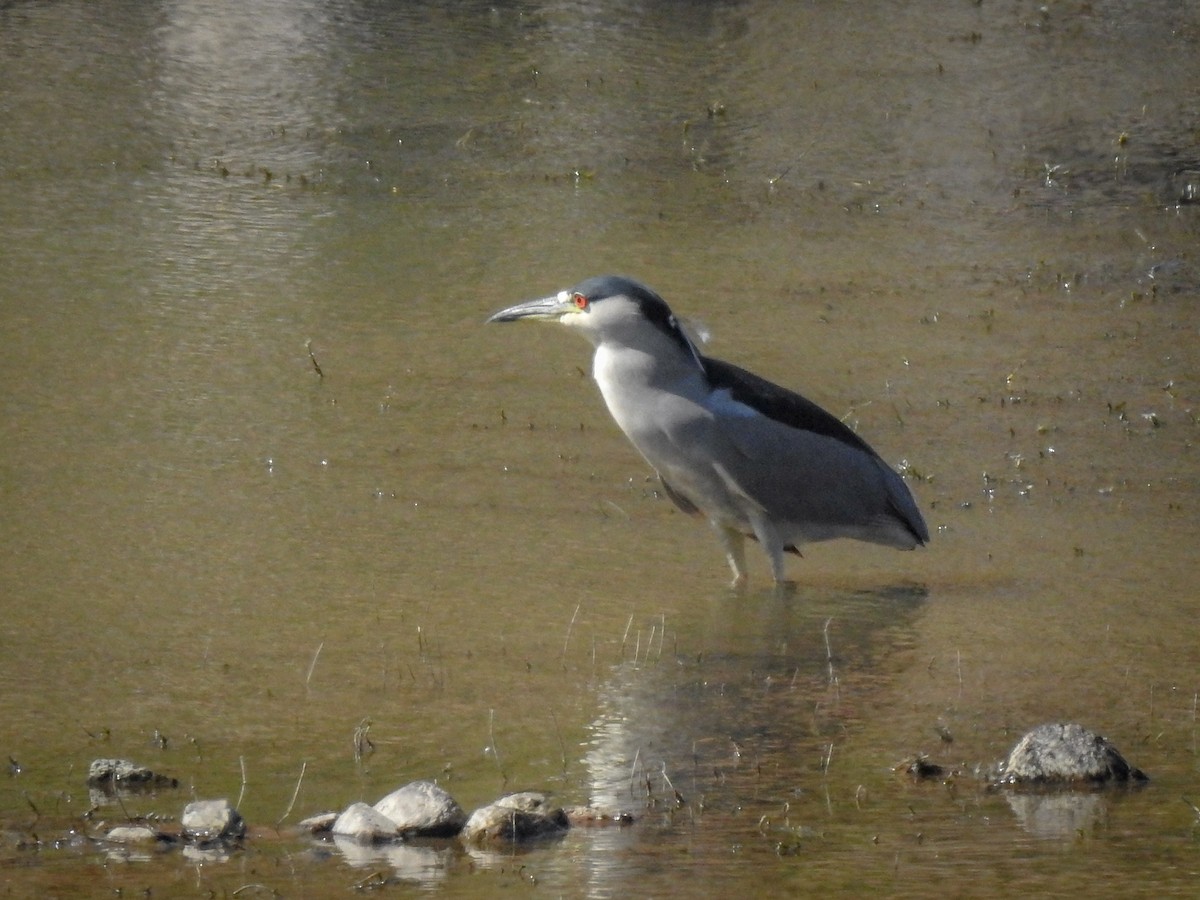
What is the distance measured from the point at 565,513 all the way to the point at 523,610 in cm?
146

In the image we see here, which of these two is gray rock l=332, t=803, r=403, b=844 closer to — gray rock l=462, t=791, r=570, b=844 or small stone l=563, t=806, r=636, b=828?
gray rock l=462, t=791, r=570, b=844

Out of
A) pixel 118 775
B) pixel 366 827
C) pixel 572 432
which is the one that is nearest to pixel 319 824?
pixel 366 827

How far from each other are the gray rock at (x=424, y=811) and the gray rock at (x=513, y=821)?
0.13ft

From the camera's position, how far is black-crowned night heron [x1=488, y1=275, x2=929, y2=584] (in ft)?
26.5

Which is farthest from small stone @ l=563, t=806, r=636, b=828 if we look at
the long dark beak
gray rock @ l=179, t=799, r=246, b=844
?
the long dark beak

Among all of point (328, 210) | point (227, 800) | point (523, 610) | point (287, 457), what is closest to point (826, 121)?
point (328, 210)

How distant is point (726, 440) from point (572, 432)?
6.44ft

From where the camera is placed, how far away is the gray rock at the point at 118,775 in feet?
16.9

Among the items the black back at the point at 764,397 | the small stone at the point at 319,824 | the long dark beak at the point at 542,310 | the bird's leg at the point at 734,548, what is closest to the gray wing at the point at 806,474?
the black back at the point at 764,397

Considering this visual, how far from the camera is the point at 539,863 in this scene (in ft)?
15.2

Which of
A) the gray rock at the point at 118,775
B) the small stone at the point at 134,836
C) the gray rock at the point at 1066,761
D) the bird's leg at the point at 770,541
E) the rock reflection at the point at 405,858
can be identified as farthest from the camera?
the bird's leg at the point at 770,541

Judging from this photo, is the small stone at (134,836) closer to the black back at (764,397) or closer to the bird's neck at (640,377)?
the bird's neck at (640,377)

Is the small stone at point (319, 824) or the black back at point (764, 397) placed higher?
the black back at point (764, 397)

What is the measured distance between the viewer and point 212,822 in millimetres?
4723
